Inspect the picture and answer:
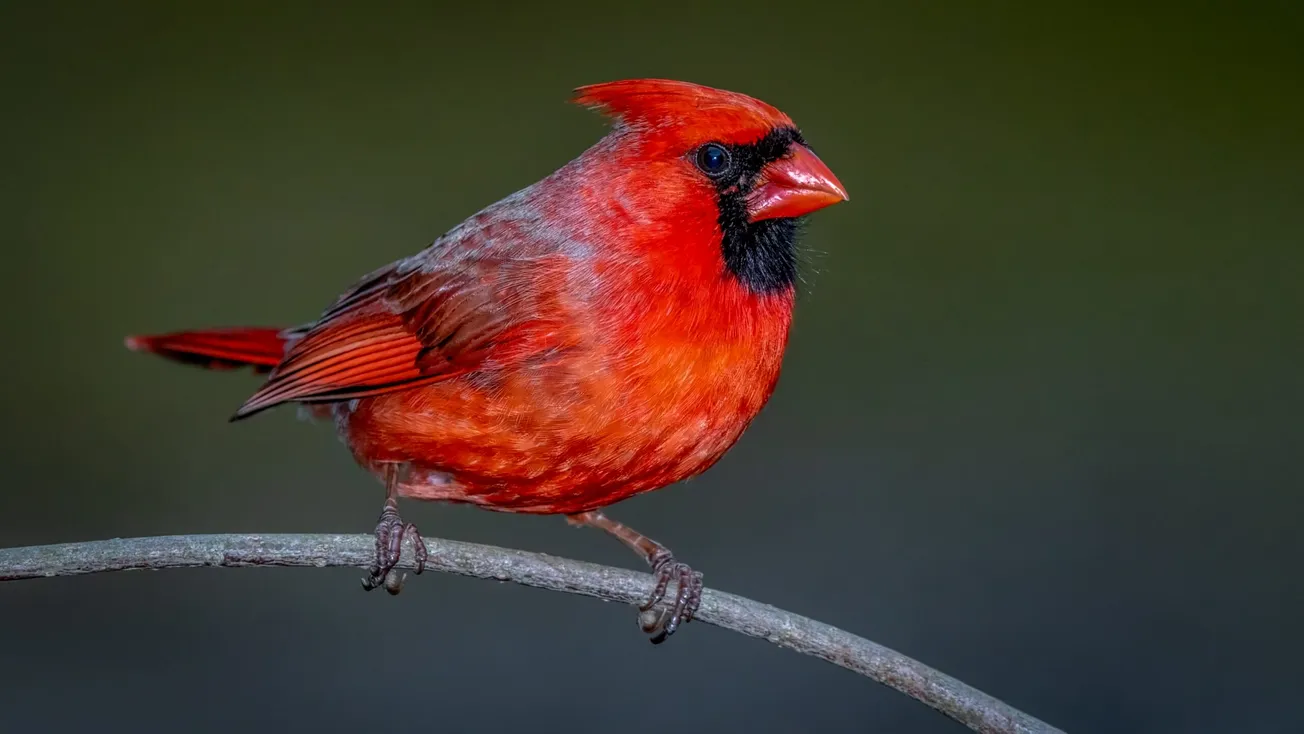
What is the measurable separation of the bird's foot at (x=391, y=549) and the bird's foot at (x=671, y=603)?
0.44 meters

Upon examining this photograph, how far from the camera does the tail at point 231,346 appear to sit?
2635mm

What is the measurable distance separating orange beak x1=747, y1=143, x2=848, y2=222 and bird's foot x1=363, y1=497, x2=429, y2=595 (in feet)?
2.47

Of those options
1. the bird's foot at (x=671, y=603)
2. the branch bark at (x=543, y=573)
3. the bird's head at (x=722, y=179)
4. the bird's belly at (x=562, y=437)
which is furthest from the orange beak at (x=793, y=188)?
the bird's foot at (x=671, y=603)

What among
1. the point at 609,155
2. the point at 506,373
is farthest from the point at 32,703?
the point at 609,155

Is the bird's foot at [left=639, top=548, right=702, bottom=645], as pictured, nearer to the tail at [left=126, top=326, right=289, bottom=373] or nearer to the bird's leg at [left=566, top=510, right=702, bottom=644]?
the bird's leg at [left=566, top=510, right=702, bottom=644]

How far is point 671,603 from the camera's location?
8.04ft

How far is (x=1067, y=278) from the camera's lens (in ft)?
14.2

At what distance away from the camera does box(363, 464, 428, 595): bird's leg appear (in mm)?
2147

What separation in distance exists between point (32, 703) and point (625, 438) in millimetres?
2467

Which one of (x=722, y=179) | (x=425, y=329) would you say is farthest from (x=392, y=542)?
(x=722, y=179)

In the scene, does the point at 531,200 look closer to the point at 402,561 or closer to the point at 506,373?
the point at 506,373

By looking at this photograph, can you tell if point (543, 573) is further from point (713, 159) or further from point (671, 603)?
point (713, 159)

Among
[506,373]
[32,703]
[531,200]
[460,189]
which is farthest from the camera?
[460,189]

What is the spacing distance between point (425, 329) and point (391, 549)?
0.39 m
